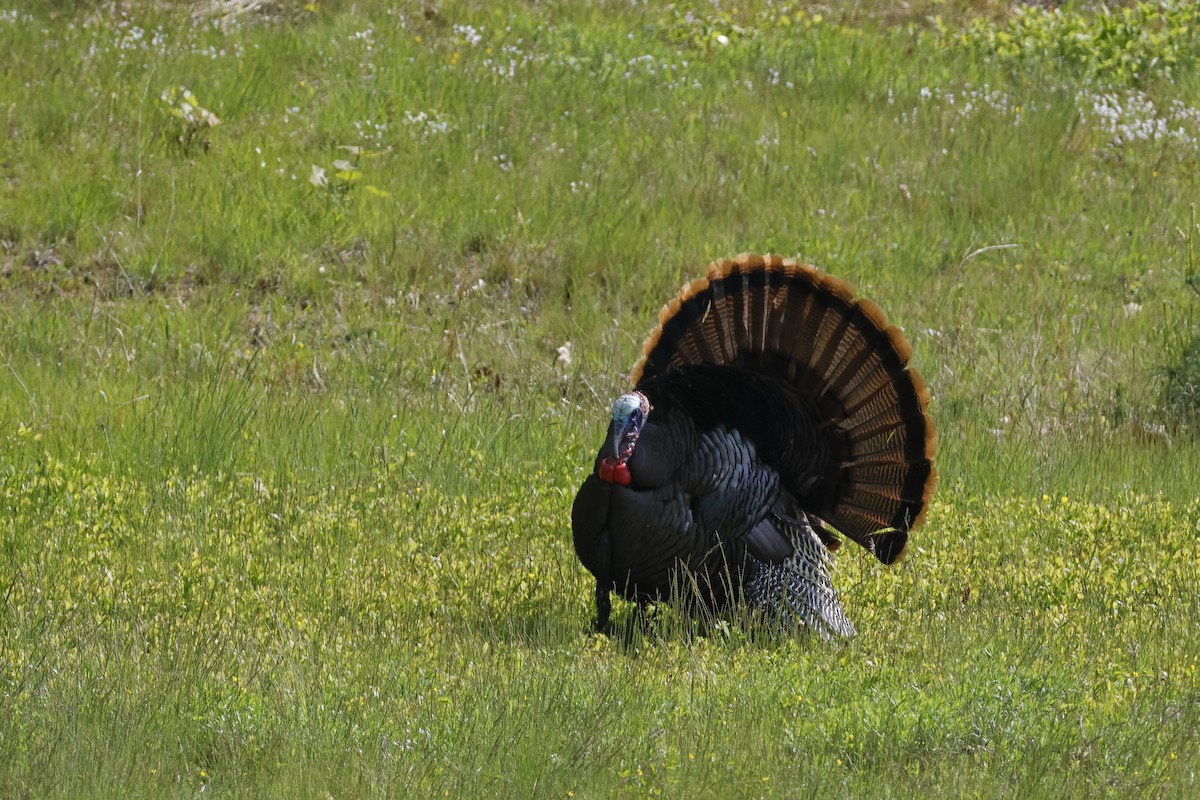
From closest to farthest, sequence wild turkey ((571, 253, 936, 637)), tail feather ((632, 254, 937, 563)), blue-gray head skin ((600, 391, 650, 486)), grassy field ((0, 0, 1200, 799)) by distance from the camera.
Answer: grassy field ((0, 0, 1200, 799))
blue-gray head skin ((600, 391, 650, 486))
wild turkey ((571, 253, 936, 637))
tail feather ((632, 254, 937, 563))

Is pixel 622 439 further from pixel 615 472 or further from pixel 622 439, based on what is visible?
pixel 615 472

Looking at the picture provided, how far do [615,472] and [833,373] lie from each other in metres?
1.07

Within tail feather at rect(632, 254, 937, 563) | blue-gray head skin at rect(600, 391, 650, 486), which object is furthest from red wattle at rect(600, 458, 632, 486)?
tail feather at rect(632, 254, 937, 563)

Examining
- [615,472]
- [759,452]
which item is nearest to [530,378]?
[759,452]

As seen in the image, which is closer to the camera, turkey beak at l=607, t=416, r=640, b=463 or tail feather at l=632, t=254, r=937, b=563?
turkey beak at l=607, t=416, r=640, b=463

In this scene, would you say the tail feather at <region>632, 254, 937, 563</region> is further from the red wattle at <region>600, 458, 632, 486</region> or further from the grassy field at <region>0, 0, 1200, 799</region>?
the red wattle at <region>600, 458, 632, 486</region>

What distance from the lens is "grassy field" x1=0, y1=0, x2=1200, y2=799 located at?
4.36 meters

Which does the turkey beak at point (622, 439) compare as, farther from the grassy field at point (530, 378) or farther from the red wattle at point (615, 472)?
the grassy field at point (530, 378)

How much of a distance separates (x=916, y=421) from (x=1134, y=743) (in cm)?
183

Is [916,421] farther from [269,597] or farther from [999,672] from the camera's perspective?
[269,597]

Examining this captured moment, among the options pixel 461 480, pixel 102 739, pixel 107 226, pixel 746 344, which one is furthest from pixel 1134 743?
pixel 107 226

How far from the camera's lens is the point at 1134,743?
4234 millimetres

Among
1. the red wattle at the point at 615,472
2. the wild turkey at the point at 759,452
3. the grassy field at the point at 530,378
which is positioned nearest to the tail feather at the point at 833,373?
the wild turkey at the point at 759,452

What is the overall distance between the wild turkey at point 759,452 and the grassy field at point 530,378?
0.22 m
